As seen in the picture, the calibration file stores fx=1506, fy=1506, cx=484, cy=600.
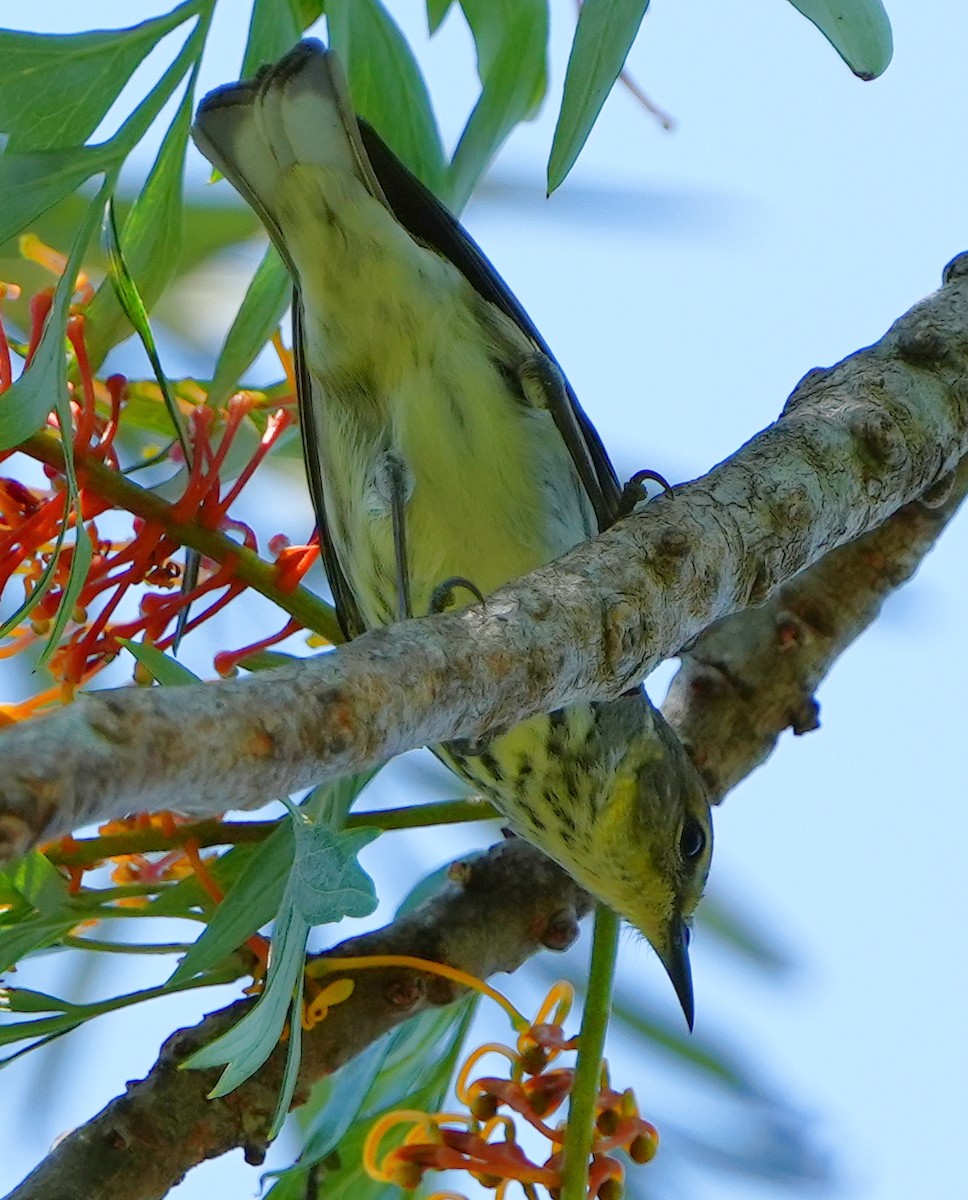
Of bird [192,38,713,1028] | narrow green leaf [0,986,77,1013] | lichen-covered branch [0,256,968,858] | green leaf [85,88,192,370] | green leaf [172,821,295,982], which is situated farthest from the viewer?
bird [192,38,713,1028]

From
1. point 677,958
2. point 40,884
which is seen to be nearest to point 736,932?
point 677,958

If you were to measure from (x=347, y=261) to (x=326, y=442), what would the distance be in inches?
12.8

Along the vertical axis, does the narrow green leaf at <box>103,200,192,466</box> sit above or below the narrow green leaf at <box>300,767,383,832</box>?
above

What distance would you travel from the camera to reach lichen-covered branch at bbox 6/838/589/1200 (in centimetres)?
181

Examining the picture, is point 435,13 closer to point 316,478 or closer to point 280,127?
point 280,127

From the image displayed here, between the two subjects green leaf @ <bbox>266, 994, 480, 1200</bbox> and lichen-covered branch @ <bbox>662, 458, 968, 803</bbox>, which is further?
lichen-covered branch @ <bbox>662, 458, 968, 803</bbox>

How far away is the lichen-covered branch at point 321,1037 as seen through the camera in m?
1.81

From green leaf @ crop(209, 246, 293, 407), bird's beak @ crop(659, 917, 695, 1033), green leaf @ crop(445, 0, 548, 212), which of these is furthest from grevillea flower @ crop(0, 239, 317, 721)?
bird's beak @ crop(659, 917, 695, 1033)

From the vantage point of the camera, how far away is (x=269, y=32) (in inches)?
81.1

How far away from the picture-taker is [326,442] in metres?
2.73

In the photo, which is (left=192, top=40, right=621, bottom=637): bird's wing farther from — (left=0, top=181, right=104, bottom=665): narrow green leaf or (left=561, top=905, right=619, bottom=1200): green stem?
(left=561, top=905, right=619, bottom=1200): green stem

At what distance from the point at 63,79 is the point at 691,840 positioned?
1565 mm

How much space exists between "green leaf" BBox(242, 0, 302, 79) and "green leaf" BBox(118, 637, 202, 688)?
98cm

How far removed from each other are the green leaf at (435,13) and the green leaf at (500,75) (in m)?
0.10
